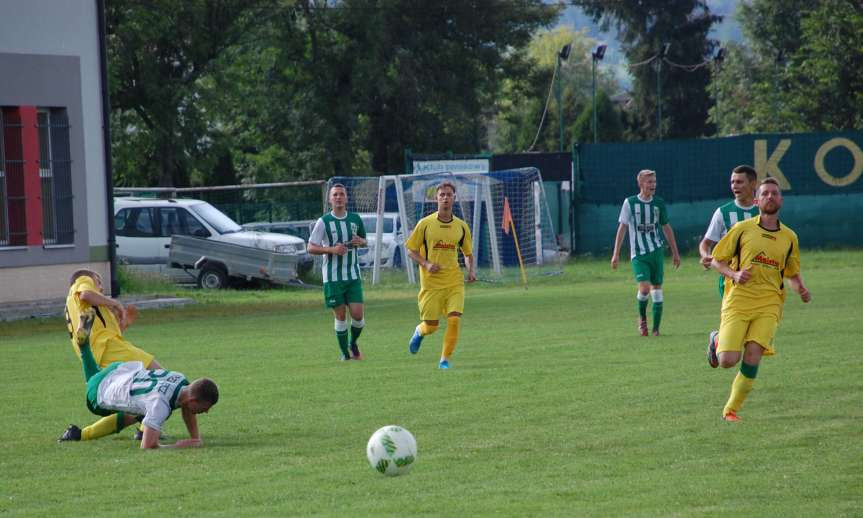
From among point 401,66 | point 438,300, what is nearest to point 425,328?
point 438,300

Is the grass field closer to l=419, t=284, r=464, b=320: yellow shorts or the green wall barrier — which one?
l=419, t=284, r=464, b=320: yellow shorts

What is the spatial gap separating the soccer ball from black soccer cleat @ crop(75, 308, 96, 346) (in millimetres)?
2985

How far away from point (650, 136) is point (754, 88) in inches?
474

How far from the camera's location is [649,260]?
1720cm

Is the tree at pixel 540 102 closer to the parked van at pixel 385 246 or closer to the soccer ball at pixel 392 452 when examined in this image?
the parked van at pixel 385 246

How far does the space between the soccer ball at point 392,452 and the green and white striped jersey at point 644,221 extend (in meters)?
9.42

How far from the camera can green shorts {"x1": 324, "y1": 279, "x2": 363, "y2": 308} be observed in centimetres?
1546

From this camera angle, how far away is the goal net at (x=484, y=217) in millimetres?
30766

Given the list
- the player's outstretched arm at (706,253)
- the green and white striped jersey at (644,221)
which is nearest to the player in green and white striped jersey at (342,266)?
the green and white striped jersey at (644,221)

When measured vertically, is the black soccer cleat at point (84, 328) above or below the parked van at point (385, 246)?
above

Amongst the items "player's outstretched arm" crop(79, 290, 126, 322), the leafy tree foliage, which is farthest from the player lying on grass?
the leafy tree foliage

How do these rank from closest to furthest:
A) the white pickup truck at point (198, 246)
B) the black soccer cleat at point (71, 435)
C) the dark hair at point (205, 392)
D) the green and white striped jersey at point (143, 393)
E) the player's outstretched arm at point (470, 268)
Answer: the dark hair at point (205, 392) → the green and white striped jersey at point (143, 393) → the black soccer cleat at point (71, 435) → the player's outstretched arm at point (470, 268) → the white pickup truck at point (198, 246)

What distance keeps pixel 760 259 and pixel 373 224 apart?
23071 mm

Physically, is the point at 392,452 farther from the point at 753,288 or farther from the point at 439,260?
the point at 439,260
